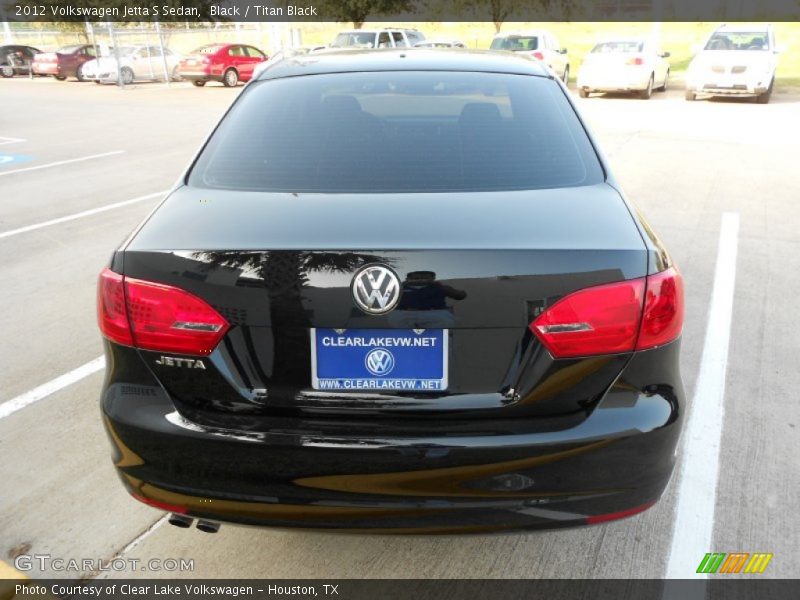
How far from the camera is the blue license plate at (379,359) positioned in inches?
78.6

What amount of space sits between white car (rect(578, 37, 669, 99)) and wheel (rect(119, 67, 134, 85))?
56.2 ft

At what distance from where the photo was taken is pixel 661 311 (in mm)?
2121

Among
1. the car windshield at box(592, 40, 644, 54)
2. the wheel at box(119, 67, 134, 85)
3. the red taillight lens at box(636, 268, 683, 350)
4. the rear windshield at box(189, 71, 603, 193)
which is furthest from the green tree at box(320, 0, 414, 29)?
the red taillight lens at box(636, 268, 683, 350)

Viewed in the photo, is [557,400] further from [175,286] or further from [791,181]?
[791,181]

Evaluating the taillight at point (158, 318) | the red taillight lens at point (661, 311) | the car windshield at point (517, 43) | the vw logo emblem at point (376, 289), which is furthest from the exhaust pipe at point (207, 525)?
the car windshield at point (517, 43)

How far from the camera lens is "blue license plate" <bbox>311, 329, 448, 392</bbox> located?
78.6 inches

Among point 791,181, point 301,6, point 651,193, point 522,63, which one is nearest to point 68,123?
point 651,193

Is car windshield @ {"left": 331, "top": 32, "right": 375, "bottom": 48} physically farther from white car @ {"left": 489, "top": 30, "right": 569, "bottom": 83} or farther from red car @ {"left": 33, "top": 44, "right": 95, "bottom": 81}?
red car @ {"left": 33, "top": 44, "right": 95, "bottom": 81}

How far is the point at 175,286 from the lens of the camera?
6.82ft

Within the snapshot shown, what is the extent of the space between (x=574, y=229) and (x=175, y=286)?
3.81 ft

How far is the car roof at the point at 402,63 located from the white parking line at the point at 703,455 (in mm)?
1811

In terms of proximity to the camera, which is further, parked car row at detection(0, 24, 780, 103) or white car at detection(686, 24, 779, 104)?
parked car row at detection(0, 24, 780, 103)

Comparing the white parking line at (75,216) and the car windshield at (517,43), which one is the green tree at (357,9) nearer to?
the car windshield at (517,43)

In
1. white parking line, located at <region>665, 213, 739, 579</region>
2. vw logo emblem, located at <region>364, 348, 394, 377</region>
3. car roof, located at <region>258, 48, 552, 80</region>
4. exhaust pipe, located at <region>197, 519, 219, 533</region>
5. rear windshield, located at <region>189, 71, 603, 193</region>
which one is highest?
car roof, located at <region>258, 48, 552, 80</region>
